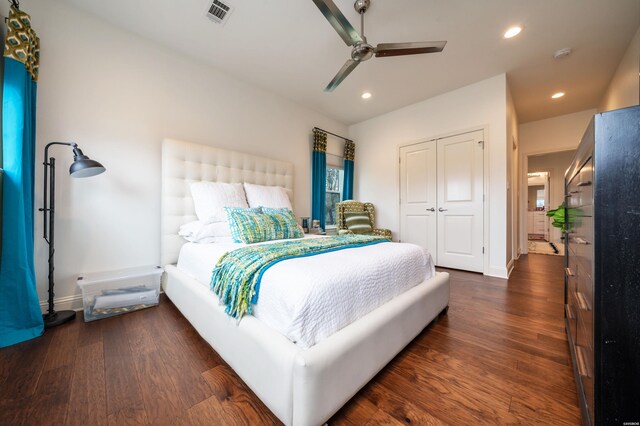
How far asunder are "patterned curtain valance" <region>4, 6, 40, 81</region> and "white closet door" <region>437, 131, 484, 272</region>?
176 inches

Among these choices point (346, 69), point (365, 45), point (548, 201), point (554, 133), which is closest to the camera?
point (365, 45)

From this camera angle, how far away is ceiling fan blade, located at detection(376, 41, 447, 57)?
75.0 inches

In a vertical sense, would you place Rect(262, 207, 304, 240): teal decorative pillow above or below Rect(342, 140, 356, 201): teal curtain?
below

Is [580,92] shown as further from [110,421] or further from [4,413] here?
[4,413]

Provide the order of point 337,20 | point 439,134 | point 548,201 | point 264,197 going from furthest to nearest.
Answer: point 548,201
point 439,134
point 264,197
point 337,20

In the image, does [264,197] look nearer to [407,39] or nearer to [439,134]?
[407,39]

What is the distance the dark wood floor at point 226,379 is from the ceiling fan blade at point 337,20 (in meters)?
2.33

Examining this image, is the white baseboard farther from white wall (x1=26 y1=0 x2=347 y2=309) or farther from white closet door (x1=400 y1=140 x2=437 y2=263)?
white wall (x1=26 y1=0 x2=347 y2=309)

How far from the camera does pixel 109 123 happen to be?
7.11 feet

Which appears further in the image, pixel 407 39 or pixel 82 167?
pixel 407 39

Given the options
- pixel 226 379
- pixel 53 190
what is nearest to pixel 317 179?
pixel 53 190

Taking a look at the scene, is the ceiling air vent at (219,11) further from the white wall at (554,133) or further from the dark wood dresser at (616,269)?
the white wall at (554,133)

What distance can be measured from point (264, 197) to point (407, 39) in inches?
90.5

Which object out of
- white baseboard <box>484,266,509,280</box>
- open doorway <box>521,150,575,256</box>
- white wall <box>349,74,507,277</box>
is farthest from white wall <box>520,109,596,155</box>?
white baseboard <box>484,266,509,280</box>
